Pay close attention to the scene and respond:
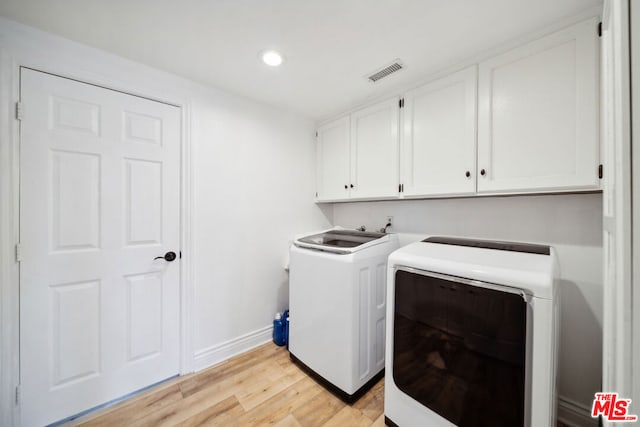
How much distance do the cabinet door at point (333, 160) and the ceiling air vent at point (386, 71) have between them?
52cm

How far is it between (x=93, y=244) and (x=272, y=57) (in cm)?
168

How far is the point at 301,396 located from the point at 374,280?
3.07 feet

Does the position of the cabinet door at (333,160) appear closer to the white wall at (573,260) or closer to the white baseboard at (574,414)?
the white wall at (573,260)

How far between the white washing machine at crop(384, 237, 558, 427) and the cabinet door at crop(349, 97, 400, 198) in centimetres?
72

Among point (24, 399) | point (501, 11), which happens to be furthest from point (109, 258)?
point (501, 11)

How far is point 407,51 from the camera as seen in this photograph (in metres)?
1.46

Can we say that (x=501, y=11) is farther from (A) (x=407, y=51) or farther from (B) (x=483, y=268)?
(B) (x=483, y=268)

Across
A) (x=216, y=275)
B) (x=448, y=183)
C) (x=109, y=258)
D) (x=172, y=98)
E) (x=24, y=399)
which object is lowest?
(x=24, y=399)

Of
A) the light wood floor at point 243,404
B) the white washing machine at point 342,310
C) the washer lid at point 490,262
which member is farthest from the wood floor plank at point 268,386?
the washer lid at point 490,262

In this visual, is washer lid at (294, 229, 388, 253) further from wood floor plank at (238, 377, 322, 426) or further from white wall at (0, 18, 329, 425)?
wood floor plank at (238, 377, 322, 426)

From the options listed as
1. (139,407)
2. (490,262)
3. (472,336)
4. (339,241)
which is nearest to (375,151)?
(339,241)

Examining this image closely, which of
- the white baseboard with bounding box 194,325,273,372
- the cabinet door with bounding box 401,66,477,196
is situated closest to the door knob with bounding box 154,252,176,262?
the white baseboard with bounding box 194,325,273,372

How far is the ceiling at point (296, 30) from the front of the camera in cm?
115

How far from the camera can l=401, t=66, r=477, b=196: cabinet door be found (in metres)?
1.50
